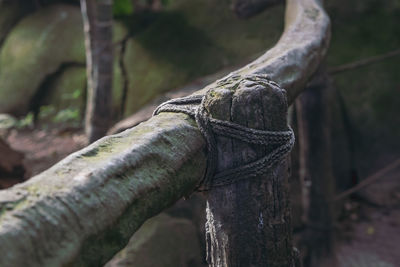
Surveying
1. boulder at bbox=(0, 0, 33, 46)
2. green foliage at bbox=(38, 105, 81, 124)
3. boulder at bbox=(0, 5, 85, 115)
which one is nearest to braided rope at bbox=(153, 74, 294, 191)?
green foliage at bbox=(38, 105, 81, 124)

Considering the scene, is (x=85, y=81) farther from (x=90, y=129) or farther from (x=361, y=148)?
(x=361, y=148)

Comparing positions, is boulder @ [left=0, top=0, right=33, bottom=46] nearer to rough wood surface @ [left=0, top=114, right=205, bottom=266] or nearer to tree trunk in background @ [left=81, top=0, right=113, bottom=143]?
tree trunk in background @ [left=81, top=0, right=113, bottom=143]

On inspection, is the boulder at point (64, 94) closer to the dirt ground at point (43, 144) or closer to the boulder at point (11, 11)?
the dirt ground at point (43, 144)

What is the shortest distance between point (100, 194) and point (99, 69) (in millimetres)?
3432

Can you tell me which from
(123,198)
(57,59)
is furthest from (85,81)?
(123,198)

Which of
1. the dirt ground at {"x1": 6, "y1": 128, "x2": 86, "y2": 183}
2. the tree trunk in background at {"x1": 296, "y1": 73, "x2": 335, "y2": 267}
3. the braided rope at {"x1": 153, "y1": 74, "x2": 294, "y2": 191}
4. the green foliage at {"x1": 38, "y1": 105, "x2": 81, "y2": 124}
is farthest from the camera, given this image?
the green foliage at {"x1": 38, "y1": 105, "x2": 81, "y2": 124}

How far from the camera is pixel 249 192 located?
4.33 ft

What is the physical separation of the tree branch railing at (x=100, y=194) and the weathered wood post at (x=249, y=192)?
0.09 metres

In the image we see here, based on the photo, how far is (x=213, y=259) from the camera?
1.44m

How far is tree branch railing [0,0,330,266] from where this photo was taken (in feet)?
2.78

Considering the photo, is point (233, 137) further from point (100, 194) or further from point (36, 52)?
point (36, 52)

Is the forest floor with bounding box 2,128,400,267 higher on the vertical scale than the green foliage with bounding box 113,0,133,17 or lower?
lower

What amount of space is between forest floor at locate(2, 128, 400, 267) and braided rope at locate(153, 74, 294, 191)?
9.27ft

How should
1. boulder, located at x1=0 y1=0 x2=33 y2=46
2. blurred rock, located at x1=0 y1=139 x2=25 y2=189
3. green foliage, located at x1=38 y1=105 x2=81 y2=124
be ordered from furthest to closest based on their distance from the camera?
boulder, located at x1=0 y1=0 x2=33 y2=46
green foliage, located at x1=38 y1=105 x2=81 y2=124
blurred rock, located at x1=0 y1=139 x2=25 y2=189
